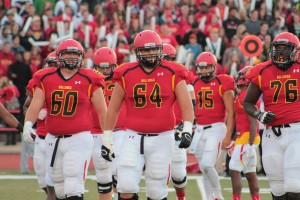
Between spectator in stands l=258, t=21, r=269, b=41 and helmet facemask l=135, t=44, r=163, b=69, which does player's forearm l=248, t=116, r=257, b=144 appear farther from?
spectator in stands l=258, t=21, r=269, b=41

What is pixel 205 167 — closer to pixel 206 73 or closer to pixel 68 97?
pixel 206 73

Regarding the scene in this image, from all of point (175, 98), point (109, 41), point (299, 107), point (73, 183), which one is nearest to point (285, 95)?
point (299, 107)

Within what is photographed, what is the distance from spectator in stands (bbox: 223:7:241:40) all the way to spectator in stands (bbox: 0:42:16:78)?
4.65m

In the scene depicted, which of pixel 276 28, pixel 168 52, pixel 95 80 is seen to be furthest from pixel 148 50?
pixel 276 28

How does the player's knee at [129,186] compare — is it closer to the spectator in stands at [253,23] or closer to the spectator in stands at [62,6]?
the spectator in stands at [253,23]

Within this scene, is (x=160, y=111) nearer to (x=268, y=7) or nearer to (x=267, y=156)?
(x=267, y=156)

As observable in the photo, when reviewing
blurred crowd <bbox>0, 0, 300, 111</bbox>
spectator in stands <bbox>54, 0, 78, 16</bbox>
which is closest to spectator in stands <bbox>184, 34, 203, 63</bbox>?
Result: blurred crowd <bbox>0, 0, 300, 111</bbox>

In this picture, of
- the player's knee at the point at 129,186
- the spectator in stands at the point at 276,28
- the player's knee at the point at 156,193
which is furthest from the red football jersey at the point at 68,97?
the spectator in stands at the point at 276,28

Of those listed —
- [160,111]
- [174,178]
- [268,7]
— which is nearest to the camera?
[160,111]

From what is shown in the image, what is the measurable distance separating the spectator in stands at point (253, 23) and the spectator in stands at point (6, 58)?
511 cm

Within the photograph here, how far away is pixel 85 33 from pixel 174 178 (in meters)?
8.55

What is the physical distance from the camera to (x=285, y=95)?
951 centimetres

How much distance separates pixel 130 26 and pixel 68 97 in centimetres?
1103

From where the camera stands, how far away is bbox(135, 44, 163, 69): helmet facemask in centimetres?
940
